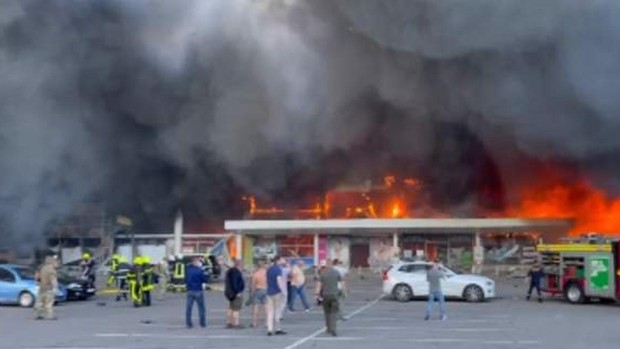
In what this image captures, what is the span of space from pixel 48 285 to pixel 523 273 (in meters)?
27.1

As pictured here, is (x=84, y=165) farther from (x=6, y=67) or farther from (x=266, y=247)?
(x=266, y=247)

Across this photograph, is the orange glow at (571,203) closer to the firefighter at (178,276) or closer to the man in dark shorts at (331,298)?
the firefighter at (178,276)

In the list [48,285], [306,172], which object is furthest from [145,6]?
[306,172]

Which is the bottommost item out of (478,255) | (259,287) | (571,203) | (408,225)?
(259,287)

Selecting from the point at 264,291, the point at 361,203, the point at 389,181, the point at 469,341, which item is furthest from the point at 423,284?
the point at 361,203

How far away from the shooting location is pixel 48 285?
22484 millimetres

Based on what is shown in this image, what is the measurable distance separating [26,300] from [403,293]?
1104 cm

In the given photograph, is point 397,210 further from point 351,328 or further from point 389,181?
point 351,328

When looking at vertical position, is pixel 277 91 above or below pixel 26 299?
above

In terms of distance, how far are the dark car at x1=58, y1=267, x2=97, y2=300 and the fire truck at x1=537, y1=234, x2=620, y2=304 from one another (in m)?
14.2

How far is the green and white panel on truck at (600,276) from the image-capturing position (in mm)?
26844

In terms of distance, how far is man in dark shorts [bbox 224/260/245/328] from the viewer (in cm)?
1917

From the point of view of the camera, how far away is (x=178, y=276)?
1347 inches

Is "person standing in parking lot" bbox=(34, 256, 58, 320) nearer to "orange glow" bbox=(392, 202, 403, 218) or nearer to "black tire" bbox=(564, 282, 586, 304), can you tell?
"black tire" bbox=(564, 282, 586, 304)
